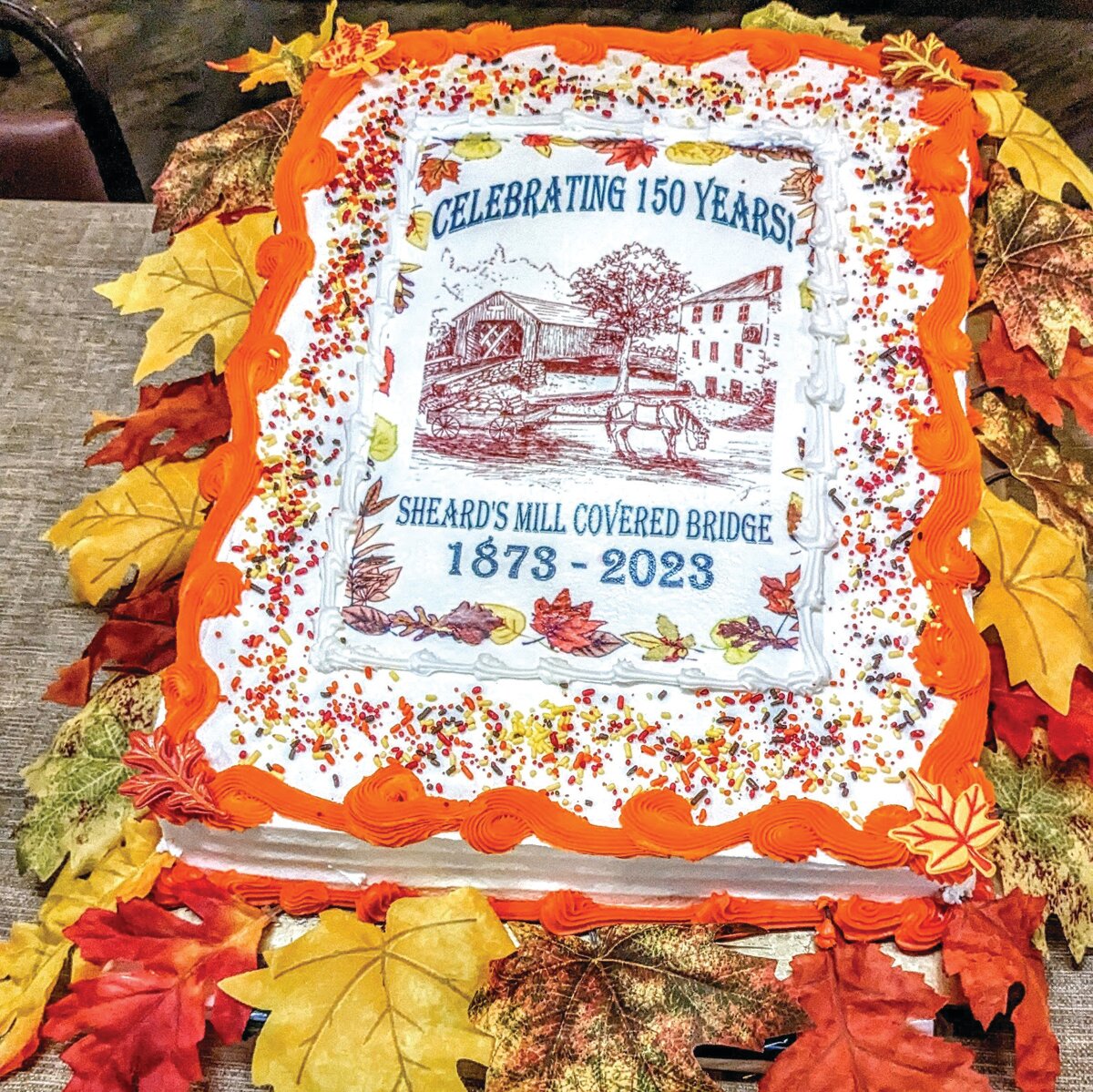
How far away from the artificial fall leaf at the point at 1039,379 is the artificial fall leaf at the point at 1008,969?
0.51m

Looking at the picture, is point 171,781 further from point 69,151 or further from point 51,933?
point 69,151

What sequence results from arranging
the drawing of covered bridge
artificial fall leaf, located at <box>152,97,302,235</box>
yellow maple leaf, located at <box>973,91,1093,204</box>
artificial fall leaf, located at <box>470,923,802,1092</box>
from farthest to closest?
artificial fall leaf, located at <box>152,97,302,235</box>, yellow maple leaf, located at <box>973,91,1093,204</box>, the drawing of covered bridge, artificial fall leaf, located at <box>470,923,802,1092</box>

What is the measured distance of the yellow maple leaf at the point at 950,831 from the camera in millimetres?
1048

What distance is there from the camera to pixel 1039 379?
1313 millimetres

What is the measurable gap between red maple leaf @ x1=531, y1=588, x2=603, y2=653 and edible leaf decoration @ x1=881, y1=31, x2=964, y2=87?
2.25ft

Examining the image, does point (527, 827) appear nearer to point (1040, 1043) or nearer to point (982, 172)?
point (1040, 1043)

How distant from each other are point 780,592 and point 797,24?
2.50 feet

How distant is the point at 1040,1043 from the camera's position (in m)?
1.09

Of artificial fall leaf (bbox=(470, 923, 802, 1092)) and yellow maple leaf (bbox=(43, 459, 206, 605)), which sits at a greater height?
yellow maple leaf (bbox=(43, 459, 206, 605))

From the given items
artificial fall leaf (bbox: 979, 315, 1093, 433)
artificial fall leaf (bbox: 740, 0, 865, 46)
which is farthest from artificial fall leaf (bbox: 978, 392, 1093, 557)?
artificial fall leaf (bbox: 740, 0, 865, 46)

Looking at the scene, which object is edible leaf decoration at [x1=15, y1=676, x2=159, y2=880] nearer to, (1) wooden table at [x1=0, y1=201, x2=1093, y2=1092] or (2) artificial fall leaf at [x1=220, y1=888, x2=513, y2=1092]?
(1) wooden table at [x1=0, y1=201, x2=1093, y2=1092]

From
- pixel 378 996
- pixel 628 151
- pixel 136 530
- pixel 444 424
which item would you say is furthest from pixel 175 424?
pixel 378 996

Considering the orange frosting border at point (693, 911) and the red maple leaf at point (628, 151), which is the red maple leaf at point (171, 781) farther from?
the red maple leaf at point (628, 151)

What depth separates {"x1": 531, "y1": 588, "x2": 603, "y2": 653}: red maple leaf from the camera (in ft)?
3.77
